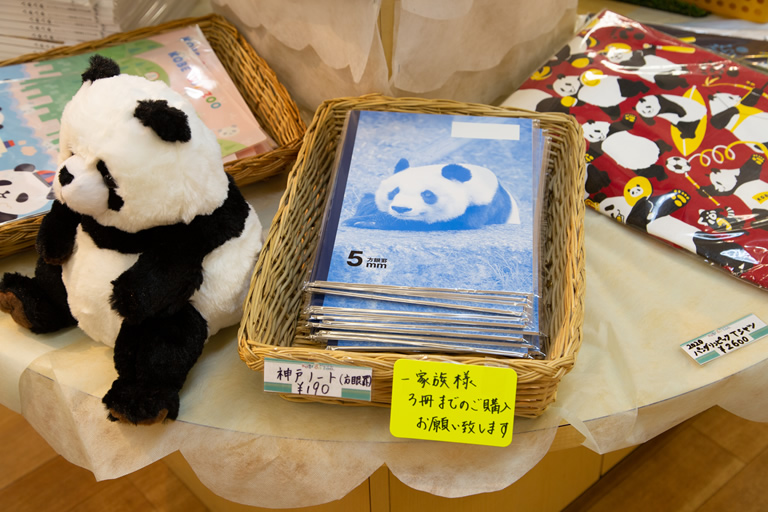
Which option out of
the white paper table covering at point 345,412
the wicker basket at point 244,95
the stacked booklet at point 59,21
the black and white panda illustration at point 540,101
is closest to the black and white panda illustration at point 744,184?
the white paper table covering at point 345,412

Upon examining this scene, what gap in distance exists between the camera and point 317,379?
74cm

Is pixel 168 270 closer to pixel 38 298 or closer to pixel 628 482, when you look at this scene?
pixel 38 298

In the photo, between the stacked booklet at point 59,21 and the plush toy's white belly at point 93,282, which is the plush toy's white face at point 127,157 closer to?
the plush toy's white belly at point 93,282

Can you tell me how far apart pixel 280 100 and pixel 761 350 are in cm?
89

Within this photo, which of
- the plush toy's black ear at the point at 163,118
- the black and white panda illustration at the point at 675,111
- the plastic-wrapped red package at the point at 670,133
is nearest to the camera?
the plush toy's black ear at the point at 163,118

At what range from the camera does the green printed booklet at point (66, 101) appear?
1027 mm

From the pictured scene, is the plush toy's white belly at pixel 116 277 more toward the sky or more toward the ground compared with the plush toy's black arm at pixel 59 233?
more toward the ground

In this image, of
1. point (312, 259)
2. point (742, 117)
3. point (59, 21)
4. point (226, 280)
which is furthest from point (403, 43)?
point (59, 21)

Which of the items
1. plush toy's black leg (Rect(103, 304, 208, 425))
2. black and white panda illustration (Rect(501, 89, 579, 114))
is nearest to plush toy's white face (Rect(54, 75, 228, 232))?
plush toy's black leg (Rect(103, 304, 208, 425))

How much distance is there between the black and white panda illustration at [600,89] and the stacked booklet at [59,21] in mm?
911

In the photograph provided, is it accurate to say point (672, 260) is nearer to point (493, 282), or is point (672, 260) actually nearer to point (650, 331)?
point (650, 331)

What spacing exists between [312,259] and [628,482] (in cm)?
83

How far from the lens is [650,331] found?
0.93m

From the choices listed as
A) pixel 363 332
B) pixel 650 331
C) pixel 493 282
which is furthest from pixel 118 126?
pixel 650 331
